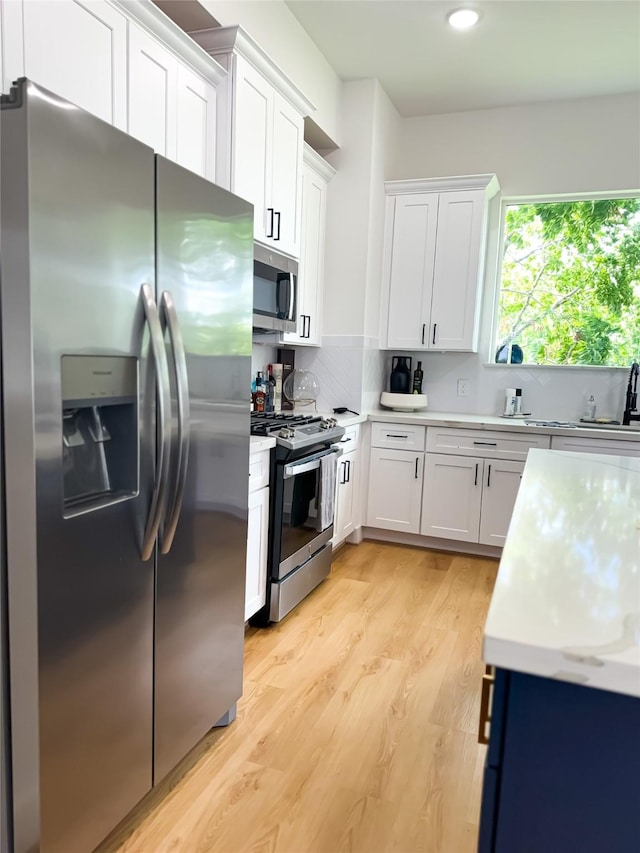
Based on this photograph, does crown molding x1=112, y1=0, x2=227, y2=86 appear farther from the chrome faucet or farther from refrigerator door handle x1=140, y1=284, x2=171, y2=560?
the chrome faucet

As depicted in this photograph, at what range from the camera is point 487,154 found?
417 centimetres

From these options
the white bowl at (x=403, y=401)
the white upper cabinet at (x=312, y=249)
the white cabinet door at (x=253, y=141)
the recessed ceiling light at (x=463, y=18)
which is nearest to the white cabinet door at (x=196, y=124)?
the white cabinet door at (x=253, y=141)

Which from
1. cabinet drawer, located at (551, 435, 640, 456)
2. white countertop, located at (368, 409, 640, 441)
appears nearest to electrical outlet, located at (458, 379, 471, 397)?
white countertop, located at (368, 409, 640, 441)

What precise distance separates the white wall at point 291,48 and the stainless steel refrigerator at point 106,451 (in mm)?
1276

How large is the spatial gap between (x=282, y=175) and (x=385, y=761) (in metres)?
2.63

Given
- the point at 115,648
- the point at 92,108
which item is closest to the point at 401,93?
the point at 92,108

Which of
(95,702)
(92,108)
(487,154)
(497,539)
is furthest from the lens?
(487,154)

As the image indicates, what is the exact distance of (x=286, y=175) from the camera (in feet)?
9.84

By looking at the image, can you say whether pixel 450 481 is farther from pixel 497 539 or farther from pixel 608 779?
pixel 608 779

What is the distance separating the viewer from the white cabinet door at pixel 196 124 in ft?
7.04

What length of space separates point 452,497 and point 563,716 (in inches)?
123

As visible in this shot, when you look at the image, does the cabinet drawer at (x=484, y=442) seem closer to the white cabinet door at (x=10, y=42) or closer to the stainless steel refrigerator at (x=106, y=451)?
the stainless steel refrigerator at (x=106, y=451)

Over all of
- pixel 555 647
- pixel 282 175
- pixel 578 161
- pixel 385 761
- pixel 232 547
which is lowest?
pixel 385 761

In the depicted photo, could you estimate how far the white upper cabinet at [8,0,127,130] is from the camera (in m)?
1.45
